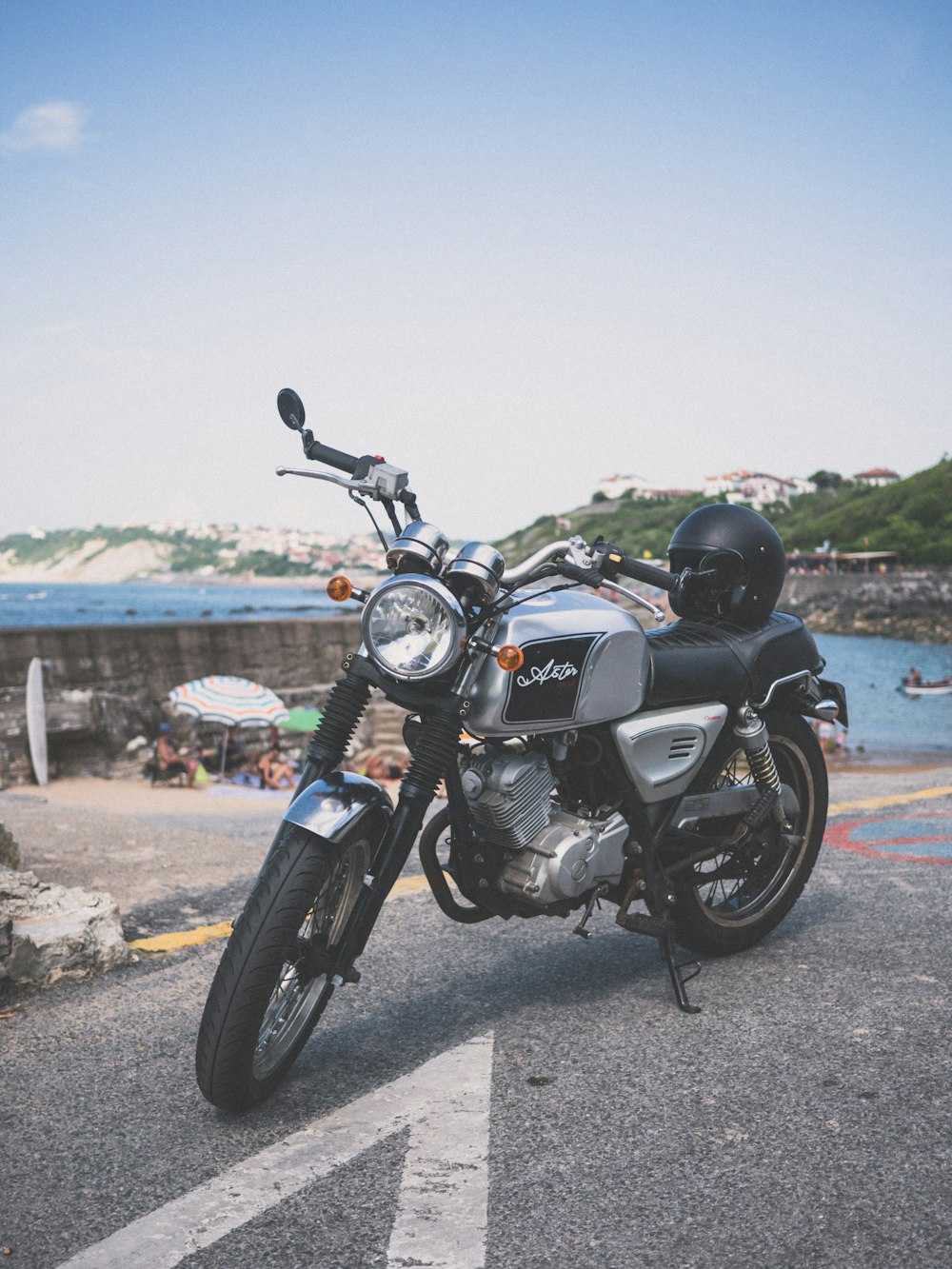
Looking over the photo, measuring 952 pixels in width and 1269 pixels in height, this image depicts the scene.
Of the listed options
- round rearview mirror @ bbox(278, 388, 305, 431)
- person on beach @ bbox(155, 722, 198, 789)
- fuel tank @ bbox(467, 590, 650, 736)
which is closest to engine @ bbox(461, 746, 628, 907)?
fuel tank @ bbox(467, 590, 650, 736)

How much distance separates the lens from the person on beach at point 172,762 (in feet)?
45.3

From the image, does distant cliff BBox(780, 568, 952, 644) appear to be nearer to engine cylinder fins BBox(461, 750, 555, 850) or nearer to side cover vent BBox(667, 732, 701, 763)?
side cover vent BBox(667, 732, 701, 763)

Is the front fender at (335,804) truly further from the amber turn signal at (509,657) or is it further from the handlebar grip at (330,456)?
the handlebar grip at (330,456)

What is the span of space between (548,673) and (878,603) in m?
93.7

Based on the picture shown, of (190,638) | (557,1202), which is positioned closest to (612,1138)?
(557,1202)

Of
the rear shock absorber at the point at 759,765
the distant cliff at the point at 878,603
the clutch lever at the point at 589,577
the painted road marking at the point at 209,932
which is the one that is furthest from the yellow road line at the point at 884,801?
the distant cliff at the point at 878,603

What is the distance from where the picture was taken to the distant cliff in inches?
3413

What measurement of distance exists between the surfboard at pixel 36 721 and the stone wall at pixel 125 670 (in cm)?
19

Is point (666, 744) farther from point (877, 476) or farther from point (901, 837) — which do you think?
point (877, 476)

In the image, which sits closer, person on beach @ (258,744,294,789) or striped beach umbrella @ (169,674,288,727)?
striped beach umbrella @ (169,674,288,727)

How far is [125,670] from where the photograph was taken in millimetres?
15523

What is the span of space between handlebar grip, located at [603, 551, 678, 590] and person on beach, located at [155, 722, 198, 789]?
37.1 ft

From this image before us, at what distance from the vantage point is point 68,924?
386 cm

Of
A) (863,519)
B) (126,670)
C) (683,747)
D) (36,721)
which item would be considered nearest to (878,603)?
(863,519)
